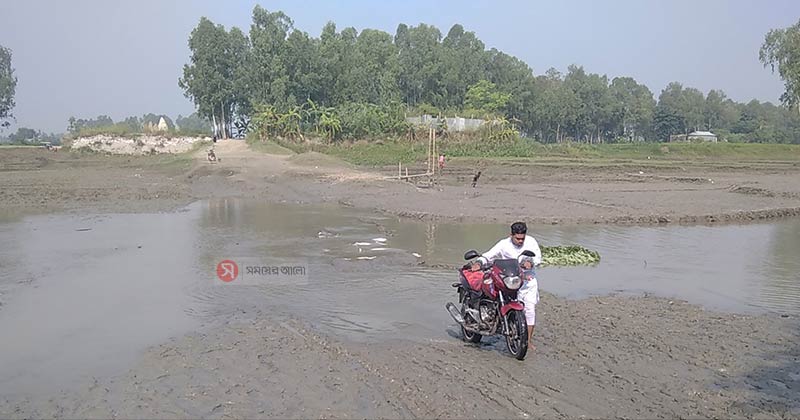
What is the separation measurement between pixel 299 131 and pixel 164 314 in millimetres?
45492

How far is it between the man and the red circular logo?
5872 mm

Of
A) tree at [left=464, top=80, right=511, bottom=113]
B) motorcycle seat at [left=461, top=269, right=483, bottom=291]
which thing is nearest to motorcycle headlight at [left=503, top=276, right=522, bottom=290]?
motorcycle seat at [left=461, top=269, right=483, bottom=291]

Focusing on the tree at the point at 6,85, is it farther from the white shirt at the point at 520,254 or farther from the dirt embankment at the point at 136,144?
the white shirt at the point at 520,254

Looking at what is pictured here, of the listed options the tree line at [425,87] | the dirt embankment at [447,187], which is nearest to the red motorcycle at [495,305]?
the dirt embankment at [447,187]

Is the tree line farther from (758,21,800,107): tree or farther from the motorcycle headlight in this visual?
the motorcycle headlight

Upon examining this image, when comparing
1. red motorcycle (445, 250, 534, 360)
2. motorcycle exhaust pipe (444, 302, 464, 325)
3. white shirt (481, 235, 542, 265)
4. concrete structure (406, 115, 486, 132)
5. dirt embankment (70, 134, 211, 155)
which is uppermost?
concrete structure (406, 115, 486, 132)

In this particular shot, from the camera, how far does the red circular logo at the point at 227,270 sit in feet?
38.6

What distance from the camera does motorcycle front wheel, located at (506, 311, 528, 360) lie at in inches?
271

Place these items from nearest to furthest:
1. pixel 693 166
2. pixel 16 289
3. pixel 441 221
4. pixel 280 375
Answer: pixel 280 375 < pixel 16 289 < pixel 441 221 < pixel 693 166

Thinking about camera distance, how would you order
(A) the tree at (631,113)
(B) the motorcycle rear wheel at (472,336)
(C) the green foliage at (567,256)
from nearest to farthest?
(B) the motorcycle rear wheel at (472,336), (C) the green foliage at (567,256), (A) the tree at (631,113)

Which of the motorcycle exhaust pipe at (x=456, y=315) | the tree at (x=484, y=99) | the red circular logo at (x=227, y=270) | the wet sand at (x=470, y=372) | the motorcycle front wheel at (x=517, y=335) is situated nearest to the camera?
the wet sand at (x=470, y=372)

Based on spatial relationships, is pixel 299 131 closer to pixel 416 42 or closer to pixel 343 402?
pixel 416 42

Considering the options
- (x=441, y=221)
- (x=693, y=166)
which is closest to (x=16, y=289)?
(x=441, y=221)

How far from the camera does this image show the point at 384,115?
184 feet
